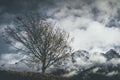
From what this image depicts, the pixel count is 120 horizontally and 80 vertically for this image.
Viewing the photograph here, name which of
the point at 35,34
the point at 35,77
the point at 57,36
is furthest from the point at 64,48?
the point at 35,77

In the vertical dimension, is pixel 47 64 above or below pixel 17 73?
above

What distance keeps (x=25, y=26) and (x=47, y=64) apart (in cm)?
651

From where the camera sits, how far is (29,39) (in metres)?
43.5

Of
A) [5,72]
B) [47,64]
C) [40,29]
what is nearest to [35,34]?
[40,29]

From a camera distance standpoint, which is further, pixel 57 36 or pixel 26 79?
pixel 57 36

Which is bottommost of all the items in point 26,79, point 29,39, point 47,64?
point 26,79

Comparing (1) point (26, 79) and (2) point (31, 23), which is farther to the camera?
(2) point (31, 23)

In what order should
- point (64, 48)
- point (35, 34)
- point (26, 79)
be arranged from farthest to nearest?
point (64, 48) < point (35, 34) < point (26, 79)

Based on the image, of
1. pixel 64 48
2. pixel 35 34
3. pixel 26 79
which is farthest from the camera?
pixel 64 48

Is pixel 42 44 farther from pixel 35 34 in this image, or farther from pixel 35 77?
pixel 35 77

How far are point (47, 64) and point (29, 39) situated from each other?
4.62m

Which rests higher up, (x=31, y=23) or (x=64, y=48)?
(x=31, y=23)

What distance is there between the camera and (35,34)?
4303 cm

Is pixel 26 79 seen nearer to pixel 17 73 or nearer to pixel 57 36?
pixel 17 73
